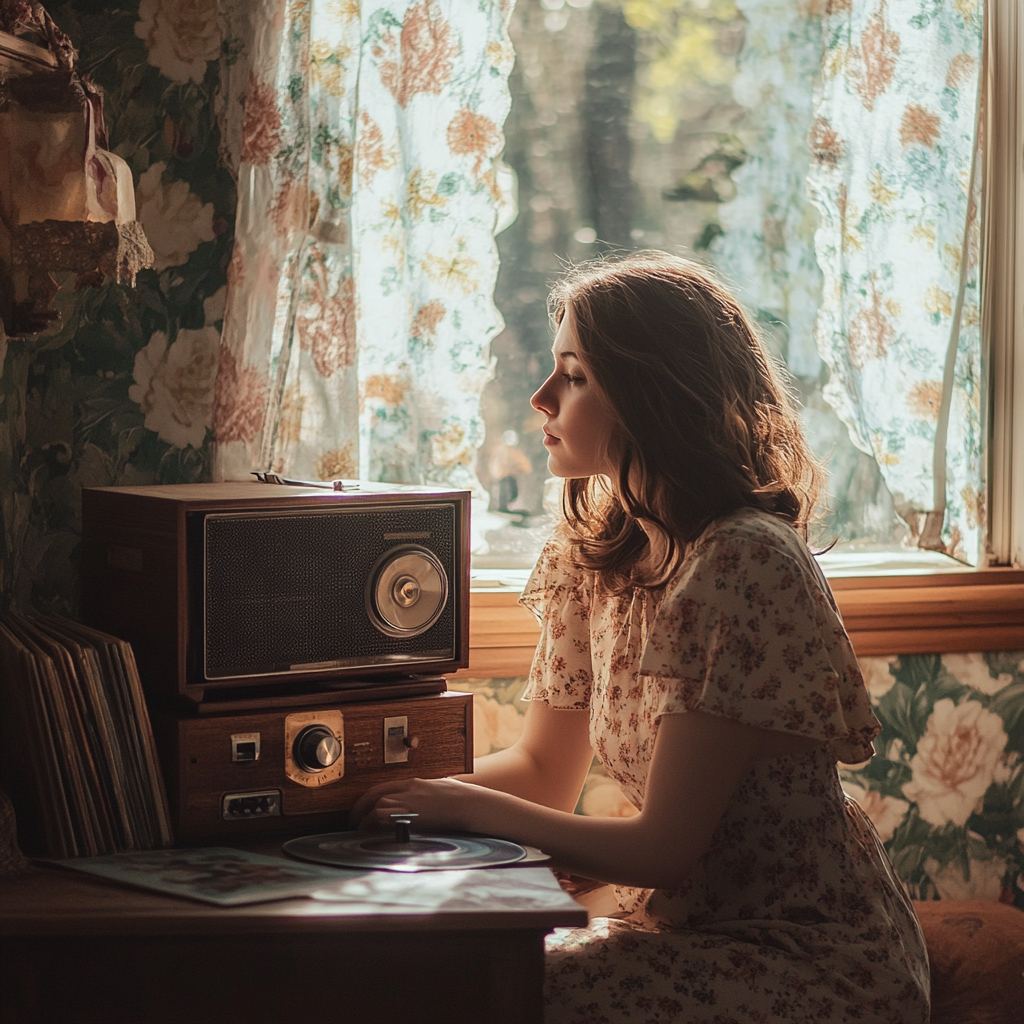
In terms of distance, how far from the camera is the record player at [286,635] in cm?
127

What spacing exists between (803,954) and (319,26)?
137 cm

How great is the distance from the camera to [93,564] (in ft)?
4.75

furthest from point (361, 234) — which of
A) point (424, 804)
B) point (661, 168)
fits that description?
point (424, 804)

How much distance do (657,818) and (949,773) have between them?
104 centimetres

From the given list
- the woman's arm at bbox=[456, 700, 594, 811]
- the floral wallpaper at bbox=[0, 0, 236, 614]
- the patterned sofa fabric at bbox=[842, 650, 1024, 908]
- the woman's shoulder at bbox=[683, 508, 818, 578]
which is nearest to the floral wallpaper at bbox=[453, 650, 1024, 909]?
the patterned sofa fabric at bbox=[842, 650, 1024, 908]

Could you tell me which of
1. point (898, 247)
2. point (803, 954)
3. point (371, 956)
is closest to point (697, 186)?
point (898, 247)

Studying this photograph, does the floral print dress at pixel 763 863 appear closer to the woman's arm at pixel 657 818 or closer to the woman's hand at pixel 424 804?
the woman's arm at pixel 657 818

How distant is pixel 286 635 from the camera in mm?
1319

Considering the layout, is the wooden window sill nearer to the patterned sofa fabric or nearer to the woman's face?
the patterned sofa fabric

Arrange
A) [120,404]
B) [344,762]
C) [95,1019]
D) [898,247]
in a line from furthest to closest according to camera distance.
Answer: [898,247] < [120,404] < [344,762] < [95,1019]

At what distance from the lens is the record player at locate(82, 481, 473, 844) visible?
1.27 meters

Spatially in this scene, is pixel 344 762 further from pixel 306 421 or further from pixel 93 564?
pixel 306 421

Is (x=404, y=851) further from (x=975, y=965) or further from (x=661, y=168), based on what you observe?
(x=661, y=168)

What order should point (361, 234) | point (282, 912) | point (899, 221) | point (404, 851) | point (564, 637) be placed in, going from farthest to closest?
point (899, 221) < point (361, 234) < point (564, 637) < point (404, 851) < point (282, 912)
